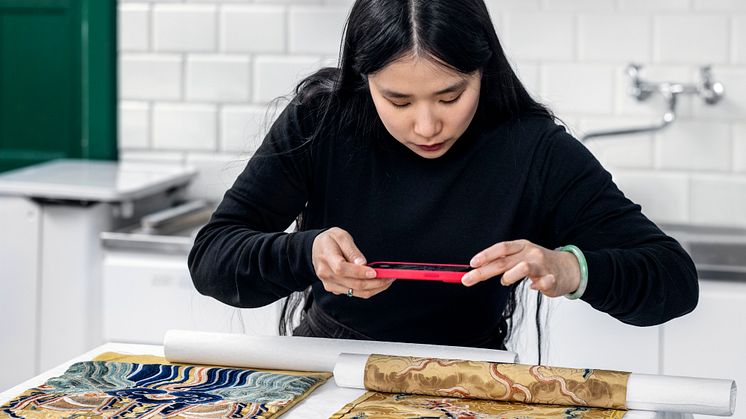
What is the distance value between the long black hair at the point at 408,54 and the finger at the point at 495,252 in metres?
0.29

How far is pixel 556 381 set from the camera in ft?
4.69

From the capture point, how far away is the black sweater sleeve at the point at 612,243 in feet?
5.27

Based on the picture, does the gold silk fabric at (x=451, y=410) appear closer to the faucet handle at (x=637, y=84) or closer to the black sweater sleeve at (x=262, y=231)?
the black sweater sleeve at (x=262, y=231)

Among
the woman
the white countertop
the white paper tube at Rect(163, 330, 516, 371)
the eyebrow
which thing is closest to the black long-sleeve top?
the woman

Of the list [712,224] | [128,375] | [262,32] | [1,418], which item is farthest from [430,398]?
[262,32]

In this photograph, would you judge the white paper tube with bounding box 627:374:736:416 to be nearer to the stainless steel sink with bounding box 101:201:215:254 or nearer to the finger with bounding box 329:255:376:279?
the finger with bounding box 329:255:376:279

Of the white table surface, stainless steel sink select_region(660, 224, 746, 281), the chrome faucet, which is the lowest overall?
the white table surface

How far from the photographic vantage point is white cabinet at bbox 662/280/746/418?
8.71 feet

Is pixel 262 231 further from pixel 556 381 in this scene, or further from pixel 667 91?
pixel 667 91

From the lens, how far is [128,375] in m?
1.54

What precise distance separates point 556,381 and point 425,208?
0.46 m

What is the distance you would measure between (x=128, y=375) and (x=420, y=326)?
1.67 ft

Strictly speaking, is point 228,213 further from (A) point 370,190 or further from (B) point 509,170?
(B) point 509,170

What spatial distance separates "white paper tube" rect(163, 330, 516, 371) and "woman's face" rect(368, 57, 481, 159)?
1.03ft
